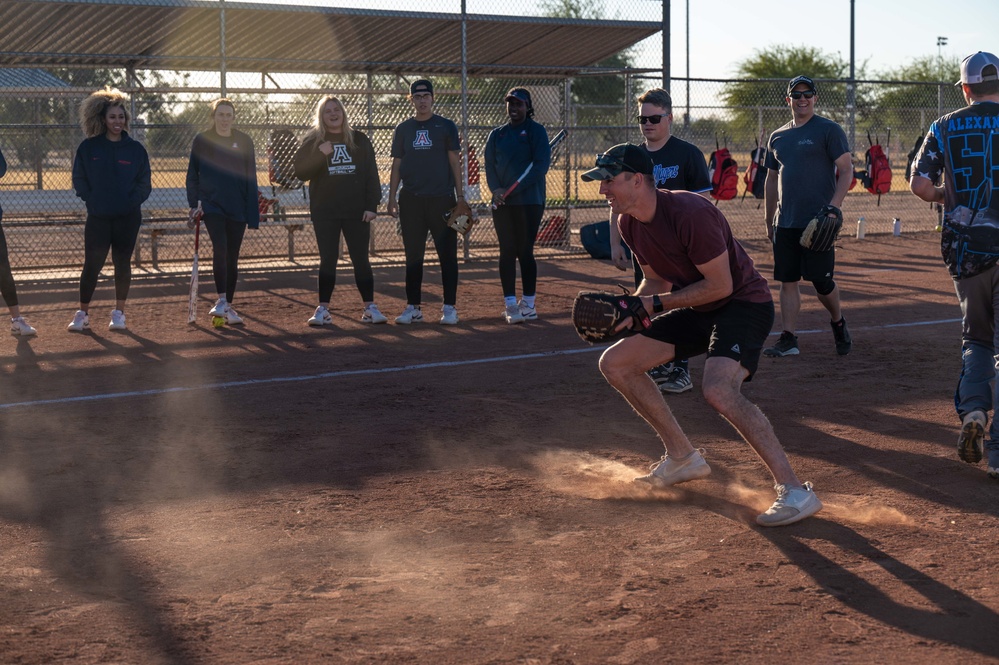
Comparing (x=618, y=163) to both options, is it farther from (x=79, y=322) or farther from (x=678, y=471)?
(x=79, y=322)

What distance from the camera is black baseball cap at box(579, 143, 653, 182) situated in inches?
188

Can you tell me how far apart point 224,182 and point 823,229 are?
5.10 meters

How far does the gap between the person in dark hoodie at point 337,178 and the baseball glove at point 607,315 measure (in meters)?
5.17

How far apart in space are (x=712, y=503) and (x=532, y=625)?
1648mm

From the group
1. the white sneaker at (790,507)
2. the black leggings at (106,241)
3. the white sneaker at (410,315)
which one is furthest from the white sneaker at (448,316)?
the white sneaker at (790,507)

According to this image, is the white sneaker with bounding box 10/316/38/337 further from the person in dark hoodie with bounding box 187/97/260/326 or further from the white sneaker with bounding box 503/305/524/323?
the white sneaker with bounding box 503/305/524/323

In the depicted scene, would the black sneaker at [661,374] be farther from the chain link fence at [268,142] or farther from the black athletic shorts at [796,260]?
the chain link fence at [268,142]

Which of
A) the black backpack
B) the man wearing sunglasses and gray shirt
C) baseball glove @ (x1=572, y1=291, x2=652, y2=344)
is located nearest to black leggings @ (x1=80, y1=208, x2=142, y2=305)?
the man wearing sunglasses and gray shirt

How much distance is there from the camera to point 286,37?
1513cm

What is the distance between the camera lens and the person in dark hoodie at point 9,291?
9.34 m

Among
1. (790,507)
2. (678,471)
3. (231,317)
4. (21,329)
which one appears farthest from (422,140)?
(790,507)

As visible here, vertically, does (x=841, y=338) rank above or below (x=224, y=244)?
below

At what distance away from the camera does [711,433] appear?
651 cm

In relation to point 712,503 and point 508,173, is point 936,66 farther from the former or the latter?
point 712,503
